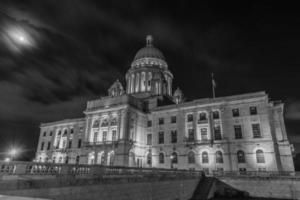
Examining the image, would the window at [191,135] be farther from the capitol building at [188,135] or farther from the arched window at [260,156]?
the arched window at [260,156]

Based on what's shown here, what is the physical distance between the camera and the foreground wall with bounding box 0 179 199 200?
1094 cm

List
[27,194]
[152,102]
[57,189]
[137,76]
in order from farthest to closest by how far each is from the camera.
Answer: [137,76] < [152,102] < [57,189] < [27,194]

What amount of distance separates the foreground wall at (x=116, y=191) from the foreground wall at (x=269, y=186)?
33.3 feet

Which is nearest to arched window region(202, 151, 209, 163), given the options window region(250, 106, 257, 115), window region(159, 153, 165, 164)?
window region(159, 153, 165, 164)

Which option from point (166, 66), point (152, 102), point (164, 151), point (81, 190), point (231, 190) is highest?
point (166, 66)

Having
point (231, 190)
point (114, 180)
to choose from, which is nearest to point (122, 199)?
point (114, 180)

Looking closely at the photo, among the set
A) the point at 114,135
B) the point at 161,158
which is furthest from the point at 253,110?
the point at 114,135

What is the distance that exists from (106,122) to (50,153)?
24.2 m

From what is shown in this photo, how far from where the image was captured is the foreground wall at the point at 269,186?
91.7 ft

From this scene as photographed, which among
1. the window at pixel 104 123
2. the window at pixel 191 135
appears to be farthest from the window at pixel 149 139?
the window at pixel 104 123

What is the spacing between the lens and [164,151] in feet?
151

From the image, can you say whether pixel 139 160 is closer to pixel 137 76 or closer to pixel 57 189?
pixel 137 76

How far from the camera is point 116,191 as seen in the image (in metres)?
15.5

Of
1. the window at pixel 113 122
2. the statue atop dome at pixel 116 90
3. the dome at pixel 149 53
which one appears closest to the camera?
the window at pixel 113 122
